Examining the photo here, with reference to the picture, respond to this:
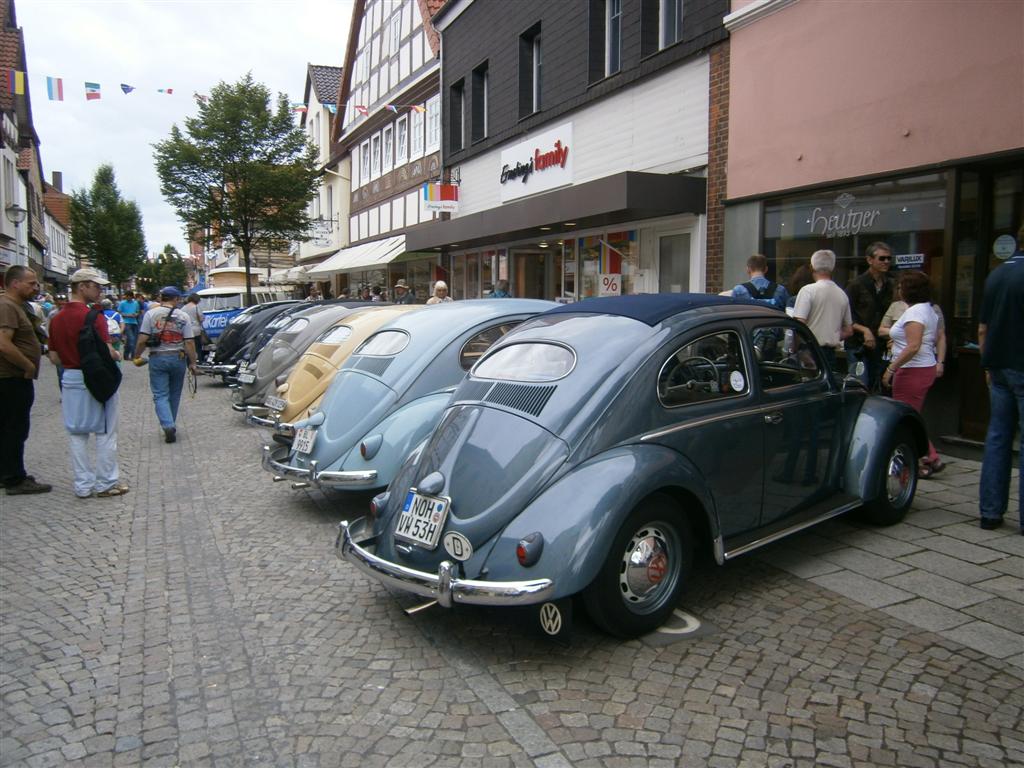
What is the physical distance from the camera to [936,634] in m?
3.62

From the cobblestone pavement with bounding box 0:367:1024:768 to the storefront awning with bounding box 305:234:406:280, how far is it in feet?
55.2

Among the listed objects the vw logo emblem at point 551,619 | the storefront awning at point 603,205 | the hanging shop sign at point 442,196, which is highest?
the hanging shop sign at point 442,196

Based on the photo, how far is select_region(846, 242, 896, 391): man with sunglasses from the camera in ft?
22.4

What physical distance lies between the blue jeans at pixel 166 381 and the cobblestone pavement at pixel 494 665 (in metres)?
3.78

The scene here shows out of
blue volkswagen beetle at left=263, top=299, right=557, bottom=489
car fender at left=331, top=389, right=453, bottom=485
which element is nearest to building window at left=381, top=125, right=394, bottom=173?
blue volkswagen beetle at left=263, top=299, right=557, bottom=489

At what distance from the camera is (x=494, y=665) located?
3.44m

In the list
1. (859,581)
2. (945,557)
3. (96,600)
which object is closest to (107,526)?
(96,600)

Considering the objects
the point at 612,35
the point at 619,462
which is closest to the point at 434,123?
the point at 612,35

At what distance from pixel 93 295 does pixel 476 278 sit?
12957 millimetres

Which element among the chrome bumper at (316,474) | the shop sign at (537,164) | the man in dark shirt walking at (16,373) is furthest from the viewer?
the shop sign at (537,164)

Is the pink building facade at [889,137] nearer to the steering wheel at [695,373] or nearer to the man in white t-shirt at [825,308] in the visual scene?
the man in white t-shirt at [825,308]

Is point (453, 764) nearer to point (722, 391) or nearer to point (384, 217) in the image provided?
point (722, 391)

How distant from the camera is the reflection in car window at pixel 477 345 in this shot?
6.20 metres

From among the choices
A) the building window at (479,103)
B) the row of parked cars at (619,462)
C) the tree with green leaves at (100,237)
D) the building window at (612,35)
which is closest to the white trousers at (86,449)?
the row of parked cars at (619,462)
